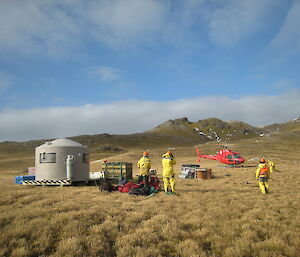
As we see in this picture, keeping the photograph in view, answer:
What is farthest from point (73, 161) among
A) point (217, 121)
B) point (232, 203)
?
point (217, 121)

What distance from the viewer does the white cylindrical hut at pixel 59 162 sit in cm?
1680

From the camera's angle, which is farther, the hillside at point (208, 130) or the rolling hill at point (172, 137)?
the hillside at point (208, 130)

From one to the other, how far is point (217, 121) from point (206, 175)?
584 ft

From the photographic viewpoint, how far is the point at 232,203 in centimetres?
996

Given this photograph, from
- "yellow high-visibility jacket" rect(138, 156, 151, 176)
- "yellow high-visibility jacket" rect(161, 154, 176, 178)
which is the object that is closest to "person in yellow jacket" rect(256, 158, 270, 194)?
"yellow high-visibility jacket" rect(161, 154, 176, 178)

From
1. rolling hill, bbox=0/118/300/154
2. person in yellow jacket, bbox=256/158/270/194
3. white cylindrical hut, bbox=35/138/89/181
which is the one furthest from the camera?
rolling hill, bbox=0/118/300/154

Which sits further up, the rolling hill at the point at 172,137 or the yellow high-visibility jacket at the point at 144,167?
the rolling hill at the point at 172,137

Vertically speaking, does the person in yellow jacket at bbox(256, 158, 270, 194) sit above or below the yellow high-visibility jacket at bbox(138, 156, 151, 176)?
below

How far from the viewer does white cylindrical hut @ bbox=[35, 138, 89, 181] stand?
55.1 feet

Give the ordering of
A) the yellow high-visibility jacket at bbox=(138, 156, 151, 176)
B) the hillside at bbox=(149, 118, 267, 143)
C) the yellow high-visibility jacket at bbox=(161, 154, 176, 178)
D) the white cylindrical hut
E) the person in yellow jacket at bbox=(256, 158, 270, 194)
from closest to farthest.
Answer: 1. the yellow high-visibility jacket at bbox=(161, 154, 176, 178)
2. the person in yellow jacket at bbox=(256, 158, 270, 194)
3. the yellow high-visibility jacket at bbox=(138, 156, 151, 176)
4. the white cylindrical hut
5. the hillside at bbox=(149, 118, 267, 143)

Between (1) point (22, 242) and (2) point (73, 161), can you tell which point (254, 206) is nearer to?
(1) point (22, 242)

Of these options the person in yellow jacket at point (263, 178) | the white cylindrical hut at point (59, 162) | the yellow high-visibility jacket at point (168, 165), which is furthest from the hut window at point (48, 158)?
the person in yellow jacket at point (263, 178)

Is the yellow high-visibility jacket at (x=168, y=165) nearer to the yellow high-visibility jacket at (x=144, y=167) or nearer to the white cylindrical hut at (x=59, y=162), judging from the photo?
the yellow high-visibility jacket at (x=144, y=167)

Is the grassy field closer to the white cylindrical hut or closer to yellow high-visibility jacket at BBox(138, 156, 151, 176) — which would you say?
yellow high-visibility jacket at BBox(138, 156, 151, 176)
